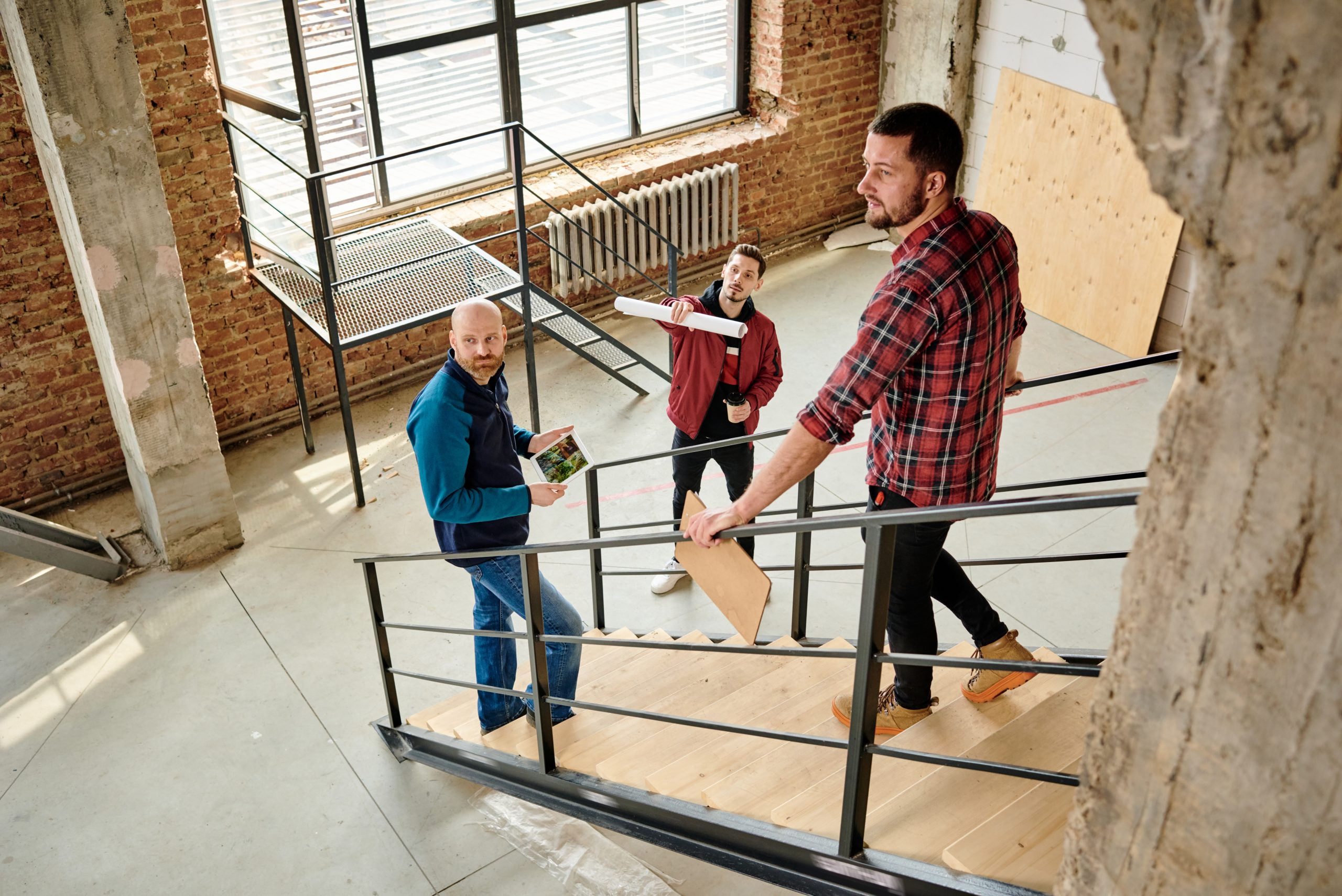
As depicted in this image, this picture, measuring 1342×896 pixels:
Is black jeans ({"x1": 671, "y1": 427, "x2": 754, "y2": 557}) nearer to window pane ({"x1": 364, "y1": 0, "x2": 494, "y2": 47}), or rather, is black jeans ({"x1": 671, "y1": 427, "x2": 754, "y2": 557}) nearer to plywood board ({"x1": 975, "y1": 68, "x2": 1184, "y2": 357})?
window pane ({"x1": 364, "y1": 0, "x2": 494, "y2": 47})

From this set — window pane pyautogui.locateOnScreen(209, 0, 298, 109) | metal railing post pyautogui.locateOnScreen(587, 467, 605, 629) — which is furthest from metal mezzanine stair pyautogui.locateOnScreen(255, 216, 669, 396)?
metal railing post pyautogui.locateOnScreen(587, 467, 605, 629)

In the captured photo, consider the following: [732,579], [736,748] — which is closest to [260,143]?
[736,748]

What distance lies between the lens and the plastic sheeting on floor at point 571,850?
13.0ft

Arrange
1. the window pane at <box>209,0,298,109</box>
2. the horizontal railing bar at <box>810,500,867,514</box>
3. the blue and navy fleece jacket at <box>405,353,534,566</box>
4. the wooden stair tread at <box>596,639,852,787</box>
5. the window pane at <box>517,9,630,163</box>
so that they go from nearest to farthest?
the wooden stair tread at <box>596,639,852,787</box> < the blue and navy fleece jacket at <box>405,353,534,566</box> < the horizontal railing bar at <box>810,500,867,514</box> < the window pane at <box>209,0,298,109</box> < the window pane at <box>517,9,630,163</box>

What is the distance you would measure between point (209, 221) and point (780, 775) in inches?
188

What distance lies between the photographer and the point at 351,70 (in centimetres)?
675

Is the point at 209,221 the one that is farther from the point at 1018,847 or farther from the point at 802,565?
the point at 1018,847

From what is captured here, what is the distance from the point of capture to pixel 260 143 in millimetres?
5789

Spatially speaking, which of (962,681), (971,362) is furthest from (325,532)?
(971,362)

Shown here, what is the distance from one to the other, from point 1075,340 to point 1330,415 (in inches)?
271

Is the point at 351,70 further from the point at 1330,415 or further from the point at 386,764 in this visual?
the point at 1330,415

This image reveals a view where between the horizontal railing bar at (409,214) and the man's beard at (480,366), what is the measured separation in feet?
7.73

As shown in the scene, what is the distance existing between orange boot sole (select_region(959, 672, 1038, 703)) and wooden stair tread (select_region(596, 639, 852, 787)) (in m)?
0.66

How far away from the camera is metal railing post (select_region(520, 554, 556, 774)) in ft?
10.8
